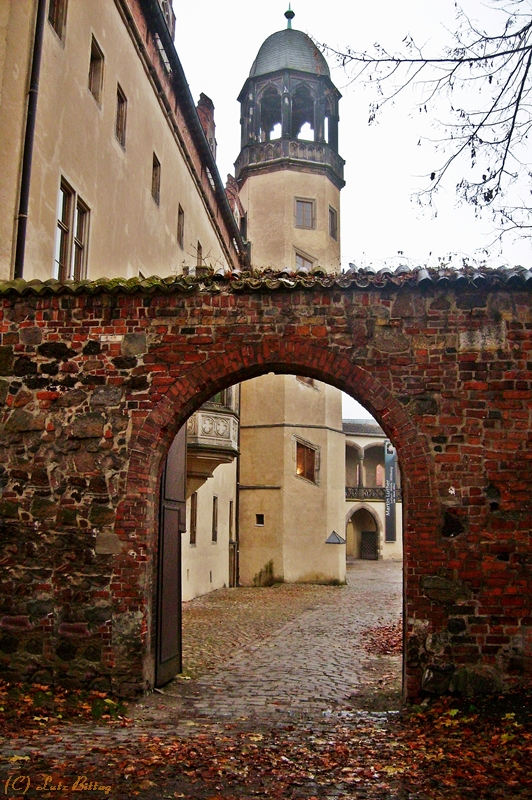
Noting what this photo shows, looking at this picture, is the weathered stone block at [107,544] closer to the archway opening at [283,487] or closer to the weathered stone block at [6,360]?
the weathered stone block at [6,360]

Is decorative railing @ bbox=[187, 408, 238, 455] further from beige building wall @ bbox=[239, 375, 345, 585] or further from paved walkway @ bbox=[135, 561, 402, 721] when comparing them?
beige building wall @ bbox=[239, 375, 345, 585]

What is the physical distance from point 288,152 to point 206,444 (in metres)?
15.2

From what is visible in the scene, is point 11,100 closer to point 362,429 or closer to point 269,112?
point 269,112

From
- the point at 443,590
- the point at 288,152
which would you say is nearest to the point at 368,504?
the point at 288,152

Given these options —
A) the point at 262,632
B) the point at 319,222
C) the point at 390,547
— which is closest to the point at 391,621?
the point at 262,632

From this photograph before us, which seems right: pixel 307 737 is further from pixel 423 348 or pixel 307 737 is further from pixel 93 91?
pixel 93 91

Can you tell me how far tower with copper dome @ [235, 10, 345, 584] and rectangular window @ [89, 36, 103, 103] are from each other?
14.6 metres

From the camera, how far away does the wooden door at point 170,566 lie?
9562 mm

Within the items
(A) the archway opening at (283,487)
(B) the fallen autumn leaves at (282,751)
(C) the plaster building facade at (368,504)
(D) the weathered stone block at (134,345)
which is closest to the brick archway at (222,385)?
(D) the weathered stone block at (134,345)

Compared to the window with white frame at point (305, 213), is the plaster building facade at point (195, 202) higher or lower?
lower

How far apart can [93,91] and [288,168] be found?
1618cm

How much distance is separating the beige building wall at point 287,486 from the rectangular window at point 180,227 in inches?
333

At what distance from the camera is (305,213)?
2994cm

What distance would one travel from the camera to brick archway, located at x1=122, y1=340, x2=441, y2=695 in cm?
900
